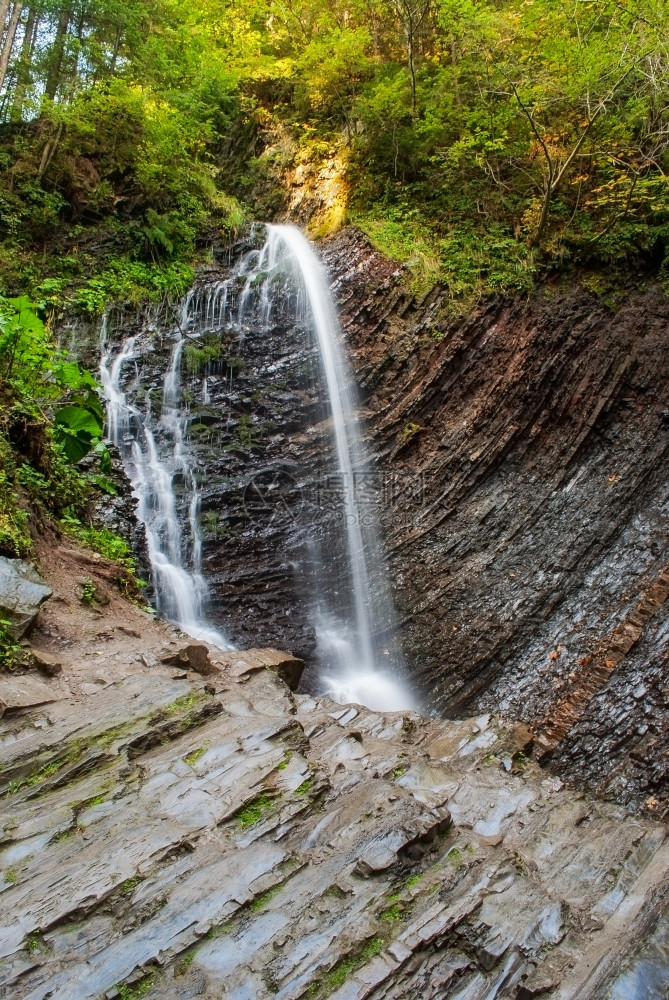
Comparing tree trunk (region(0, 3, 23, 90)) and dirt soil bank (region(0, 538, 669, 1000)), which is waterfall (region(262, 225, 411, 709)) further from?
tree trunk (region(0, 3, 23, 90))

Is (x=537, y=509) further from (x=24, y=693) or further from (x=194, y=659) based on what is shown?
(x=24, y=693)

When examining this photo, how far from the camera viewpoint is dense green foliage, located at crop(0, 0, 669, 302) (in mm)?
10383

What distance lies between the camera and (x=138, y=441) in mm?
10195

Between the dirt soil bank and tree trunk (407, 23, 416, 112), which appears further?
tree trunk (407, 23, 416, 112)

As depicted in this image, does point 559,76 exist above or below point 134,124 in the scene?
below

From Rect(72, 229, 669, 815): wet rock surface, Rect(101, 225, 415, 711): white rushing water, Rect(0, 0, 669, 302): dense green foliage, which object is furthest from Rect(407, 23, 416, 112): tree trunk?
Rect(101, 225, 415, 711): white rushing water

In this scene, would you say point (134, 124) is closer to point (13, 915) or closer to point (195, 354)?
point (195, 354)

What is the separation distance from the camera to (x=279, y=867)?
3.48 meters

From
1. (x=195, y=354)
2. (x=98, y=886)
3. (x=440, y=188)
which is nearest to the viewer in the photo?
(x=98, y=886)

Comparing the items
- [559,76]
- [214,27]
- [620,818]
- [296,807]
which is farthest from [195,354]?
[214,27]

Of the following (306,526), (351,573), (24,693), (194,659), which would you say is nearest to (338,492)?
(306,526)

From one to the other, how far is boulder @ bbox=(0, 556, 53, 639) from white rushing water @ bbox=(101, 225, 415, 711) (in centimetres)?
318

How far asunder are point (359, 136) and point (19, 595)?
45.4ft

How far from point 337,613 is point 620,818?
489cm
